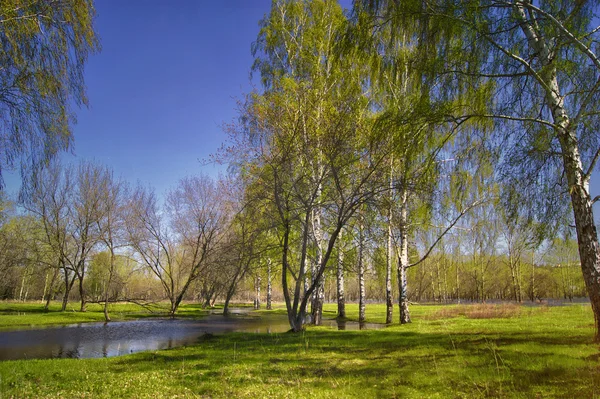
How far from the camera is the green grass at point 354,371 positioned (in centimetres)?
635

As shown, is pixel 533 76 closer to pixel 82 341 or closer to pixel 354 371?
pixel 354 371

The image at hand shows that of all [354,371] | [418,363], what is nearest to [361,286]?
[418,363]

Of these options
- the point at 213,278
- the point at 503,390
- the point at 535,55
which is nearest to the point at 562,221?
the point at 535,55

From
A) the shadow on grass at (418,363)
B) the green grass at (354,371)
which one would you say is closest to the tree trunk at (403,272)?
the shadow on grass at (418,363)

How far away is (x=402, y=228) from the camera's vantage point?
1784cm

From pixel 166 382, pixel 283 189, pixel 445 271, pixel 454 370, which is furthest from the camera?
pixel 445 271

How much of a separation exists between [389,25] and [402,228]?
11150 millimetres

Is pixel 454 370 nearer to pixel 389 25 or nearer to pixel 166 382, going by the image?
pixel 166 382

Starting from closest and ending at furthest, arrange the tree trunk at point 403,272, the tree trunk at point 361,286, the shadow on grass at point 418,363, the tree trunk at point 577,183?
the shadow on grass at point 418,363, the tree trunk at point 577,183, the tree trunk at point 403,272, the tree trunk at point 361,286

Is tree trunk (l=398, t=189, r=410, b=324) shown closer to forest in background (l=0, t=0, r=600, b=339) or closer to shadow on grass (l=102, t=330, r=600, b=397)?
forest in background (l=0, t=0, r=600, b=339)

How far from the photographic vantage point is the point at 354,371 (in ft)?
26.6

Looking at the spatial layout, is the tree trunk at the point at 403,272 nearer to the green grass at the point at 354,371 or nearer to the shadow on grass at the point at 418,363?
the shadow on grass at the point at 418,363

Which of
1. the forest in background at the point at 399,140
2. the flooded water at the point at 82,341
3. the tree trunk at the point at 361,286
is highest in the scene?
the forest in background at the point at 399,140

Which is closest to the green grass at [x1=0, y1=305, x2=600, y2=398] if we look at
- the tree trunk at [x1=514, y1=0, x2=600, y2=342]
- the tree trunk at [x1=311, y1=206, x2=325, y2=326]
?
the tree trunk at [x1=514, y1=0, x2=600, y2=342]
